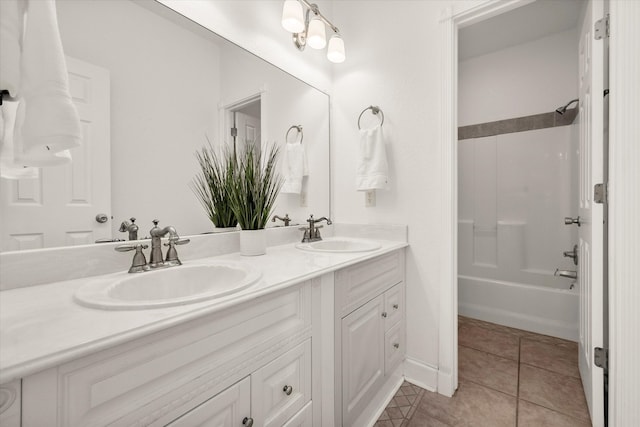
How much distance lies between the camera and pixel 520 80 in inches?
96.9

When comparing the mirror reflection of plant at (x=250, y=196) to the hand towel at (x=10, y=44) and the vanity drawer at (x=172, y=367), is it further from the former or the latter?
the hand towel at (x=10, y=44)

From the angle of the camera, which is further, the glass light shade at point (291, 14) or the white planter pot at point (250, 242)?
the glass light shade at point (291, 14)

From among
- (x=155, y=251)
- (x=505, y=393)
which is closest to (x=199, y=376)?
(x=155, y=251)

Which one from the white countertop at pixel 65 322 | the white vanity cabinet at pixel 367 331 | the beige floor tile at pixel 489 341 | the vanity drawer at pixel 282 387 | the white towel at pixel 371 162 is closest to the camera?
the white countertop at pixel 65 322

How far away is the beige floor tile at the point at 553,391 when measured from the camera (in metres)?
1.33

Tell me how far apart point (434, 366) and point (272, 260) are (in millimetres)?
1091

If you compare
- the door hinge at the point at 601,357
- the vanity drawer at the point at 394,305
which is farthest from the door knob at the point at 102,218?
the door hinge at the point at 601,357

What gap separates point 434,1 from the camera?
1506 mm

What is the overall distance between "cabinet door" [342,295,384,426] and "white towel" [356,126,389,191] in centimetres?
64

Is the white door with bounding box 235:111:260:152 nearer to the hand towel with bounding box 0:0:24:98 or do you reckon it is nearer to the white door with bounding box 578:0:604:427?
the hand towel with bounding box 0:0:24:98

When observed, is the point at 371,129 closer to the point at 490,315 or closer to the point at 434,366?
the point at 434,366

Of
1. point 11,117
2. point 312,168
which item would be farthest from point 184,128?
point 312,168

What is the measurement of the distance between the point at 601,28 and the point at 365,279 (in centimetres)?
136

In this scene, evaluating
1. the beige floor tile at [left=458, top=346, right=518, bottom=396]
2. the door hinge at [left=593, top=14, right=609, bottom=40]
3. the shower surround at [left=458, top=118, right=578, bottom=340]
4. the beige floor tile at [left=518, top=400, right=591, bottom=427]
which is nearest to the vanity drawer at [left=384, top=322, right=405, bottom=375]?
the beige floor tile at [left=458, top=346, right=518, bottom=396]
